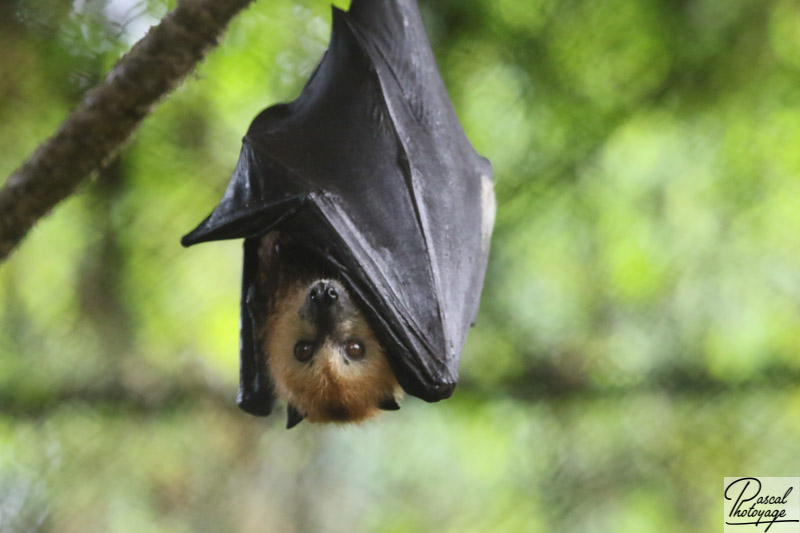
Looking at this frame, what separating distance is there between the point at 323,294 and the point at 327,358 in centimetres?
26

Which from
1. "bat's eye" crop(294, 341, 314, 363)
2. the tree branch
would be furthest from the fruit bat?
the tree branch

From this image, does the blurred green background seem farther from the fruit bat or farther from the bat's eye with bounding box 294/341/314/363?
the bat's eye with bounding box 294/341/314/363

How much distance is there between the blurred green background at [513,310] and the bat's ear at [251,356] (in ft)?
3.12

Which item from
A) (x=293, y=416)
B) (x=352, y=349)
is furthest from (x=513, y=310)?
(x=293, y=416)

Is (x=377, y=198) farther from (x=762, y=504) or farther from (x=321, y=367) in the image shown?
(x=762, y=504)

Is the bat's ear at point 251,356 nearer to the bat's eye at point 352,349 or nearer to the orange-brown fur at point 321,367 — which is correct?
the orange-brown fur at point 321,367

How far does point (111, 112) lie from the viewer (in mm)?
1593

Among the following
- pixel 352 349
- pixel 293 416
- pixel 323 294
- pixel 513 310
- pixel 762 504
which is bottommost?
pixel 762 504

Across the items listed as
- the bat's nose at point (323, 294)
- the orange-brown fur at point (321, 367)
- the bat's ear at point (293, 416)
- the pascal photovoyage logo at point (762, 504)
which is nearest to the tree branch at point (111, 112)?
the bat's nose at point (323, 294)

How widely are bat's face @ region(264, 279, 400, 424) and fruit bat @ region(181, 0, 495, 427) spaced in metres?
0.01

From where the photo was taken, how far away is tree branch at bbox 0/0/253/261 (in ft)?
5.08

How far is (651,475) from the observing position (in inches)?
140

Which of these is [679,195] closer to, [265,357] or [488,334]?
[488,334]

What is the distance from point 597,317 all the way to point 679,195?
30.0 inches
